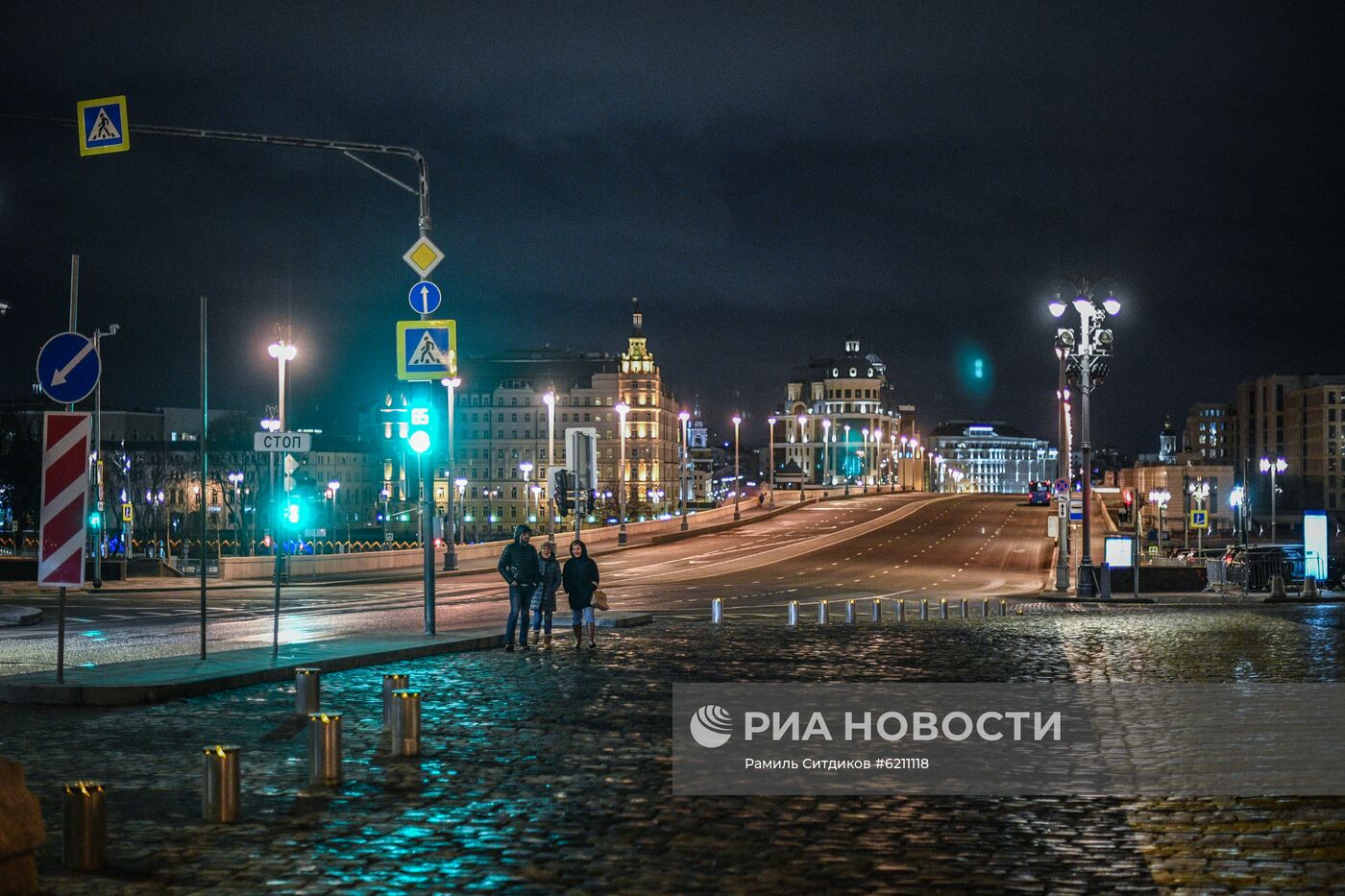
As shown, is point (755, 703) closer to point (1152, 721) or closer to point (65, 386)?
point (1152, 721)

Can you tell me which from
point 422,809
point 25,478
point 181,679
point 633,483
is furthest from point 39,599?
point 633,483

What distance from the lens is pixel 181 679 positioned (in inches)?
629

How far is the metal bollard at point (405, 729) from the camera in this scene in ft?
39.1

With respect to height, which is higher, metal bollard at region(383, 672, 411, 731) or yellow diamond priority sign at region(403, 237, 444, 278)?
yellow diamond priority sign at region(403, 237, 444, 278)

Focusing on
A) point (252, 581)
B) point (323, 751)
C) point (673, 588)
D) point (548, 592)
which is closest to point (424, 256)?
point (548, 592)

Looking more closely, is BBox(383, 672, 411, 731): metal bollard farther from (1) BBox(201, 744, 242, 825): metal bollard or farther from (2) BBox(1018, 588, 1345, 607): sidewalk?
(2) BBox(1018, 588, 1345, 607): sidewalk

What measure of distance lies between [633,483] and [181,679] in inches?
6773

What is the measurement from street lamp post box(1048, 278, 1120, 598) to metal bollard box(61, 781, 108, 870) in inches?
1341

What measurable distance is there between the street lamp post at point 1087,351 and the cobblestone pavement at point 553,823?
1065 inches

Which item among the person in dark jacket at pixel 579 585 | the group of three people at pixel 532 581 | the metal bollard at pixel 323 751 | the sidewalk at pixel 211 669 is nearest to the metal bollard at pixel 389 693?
the metal bollard at pixel 323 751

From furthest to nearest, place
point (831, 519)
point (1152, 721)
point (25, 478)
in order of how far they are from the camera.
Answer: point (831, 519), point (25, 478), point (1152, 721)

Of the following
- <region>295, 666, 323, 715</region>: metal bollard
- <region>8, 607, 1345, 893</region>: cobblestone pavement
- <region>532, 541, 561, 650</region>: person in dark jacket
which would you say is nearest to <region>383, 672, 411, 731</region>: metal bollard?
<region>8, 607, 1345, 893</region>: cobblestone pavement

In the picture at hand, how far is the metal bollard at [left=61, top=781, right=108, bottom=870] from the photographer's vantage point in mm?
7988

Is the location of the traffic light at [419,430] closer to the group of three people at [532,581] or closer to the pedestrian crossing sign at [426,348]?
the pedestrian crossing sign at [426,348]
